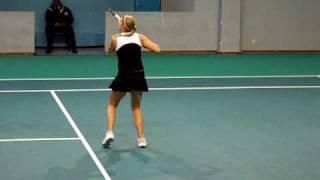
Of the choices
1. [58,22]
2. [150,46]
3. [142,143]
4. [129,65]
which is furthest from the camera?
[58,22]

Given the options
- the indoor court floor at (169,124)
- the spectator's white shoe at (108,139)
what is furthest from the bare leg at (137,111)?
the spectator's white shoe at (108,139)

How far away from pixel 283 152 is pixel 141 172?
2196mm

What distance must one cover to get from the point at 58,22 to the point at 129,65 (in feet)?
42.3

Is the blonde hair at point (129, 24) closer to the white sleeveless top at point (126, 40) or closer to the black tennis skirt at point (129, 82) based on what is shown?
the white sleeveless top at point (126, 40)

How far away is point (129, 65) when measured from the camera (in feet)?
29.8

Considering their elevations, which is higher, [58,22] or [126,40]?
[126,40]

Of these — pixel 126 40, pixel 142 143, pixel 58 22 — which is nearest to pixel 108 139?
pixel 142 143

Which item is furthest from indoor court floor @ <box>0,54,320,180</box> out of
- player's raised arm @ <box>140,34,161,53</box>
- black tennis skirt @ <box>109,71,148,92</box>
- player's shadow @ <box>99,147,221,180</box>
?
player's raised arm @ <box>140,34,161,53</box>

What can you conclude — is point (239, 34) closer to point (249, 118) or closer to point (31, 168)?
point (249, 118)

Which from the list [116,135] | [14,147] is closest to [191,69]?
[116,135]

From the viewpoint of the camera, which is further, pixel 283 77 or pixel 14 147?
pixel 283 77

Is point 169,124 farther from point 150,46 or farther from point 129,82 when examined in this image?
point 150,46

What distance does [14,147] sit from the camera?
9.18 metres

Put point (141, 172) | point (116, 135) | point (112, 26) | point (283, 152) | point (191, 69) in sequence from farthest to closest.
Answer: point (112, 26) < point (191, 69) < point (116, 135) < point (283, 152) < point (141, 172)
